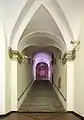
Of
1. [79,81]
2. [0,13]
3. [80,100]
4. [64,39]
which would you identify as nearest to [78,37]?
[64,39]

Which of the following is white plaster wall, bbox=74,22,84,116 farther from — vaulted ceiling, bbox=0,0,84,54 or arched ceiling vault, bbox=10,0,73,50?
arched ceiling vault, bbox=10,0,73,50

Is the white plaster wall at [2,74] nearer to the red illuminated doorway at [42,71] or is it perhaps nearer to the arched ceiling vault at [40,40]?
the arched ceiling vault at [40,40]

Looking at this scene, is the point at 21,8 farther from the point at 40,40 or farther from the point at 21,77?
the point at 21,77

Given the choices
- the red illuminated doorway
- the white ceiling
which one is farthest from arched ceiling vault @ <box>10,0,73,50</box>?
the red illuminated doorway

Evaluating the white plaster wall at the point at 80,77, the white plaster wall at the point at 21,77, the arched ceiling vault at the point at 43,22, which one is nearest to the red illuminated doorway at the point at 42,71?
the white plaster wall at the point at 21,77

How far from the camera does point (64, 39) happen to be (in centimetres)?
741

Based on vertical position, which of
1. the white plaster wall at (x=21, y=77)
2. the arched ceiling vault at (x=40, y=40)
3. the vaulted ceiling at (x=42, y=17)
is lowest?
the white plaster wall at (x=21, y=77)

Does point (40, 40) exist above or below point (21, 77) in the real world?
above

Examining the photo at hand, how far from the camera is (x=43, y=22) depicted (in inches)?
278

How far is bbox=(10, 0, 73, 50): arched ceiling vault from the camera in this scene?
625 centimetres

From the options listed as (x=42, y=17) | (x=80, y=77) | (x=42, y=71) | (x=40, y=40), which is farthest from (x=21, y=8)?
(x=42, y=71)

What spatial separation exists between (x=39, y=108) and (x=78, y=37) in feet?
10.6

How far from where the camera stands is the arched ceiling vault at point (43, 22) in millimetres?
6251

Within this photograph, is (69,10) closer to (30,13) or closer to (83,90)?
(30,13)
